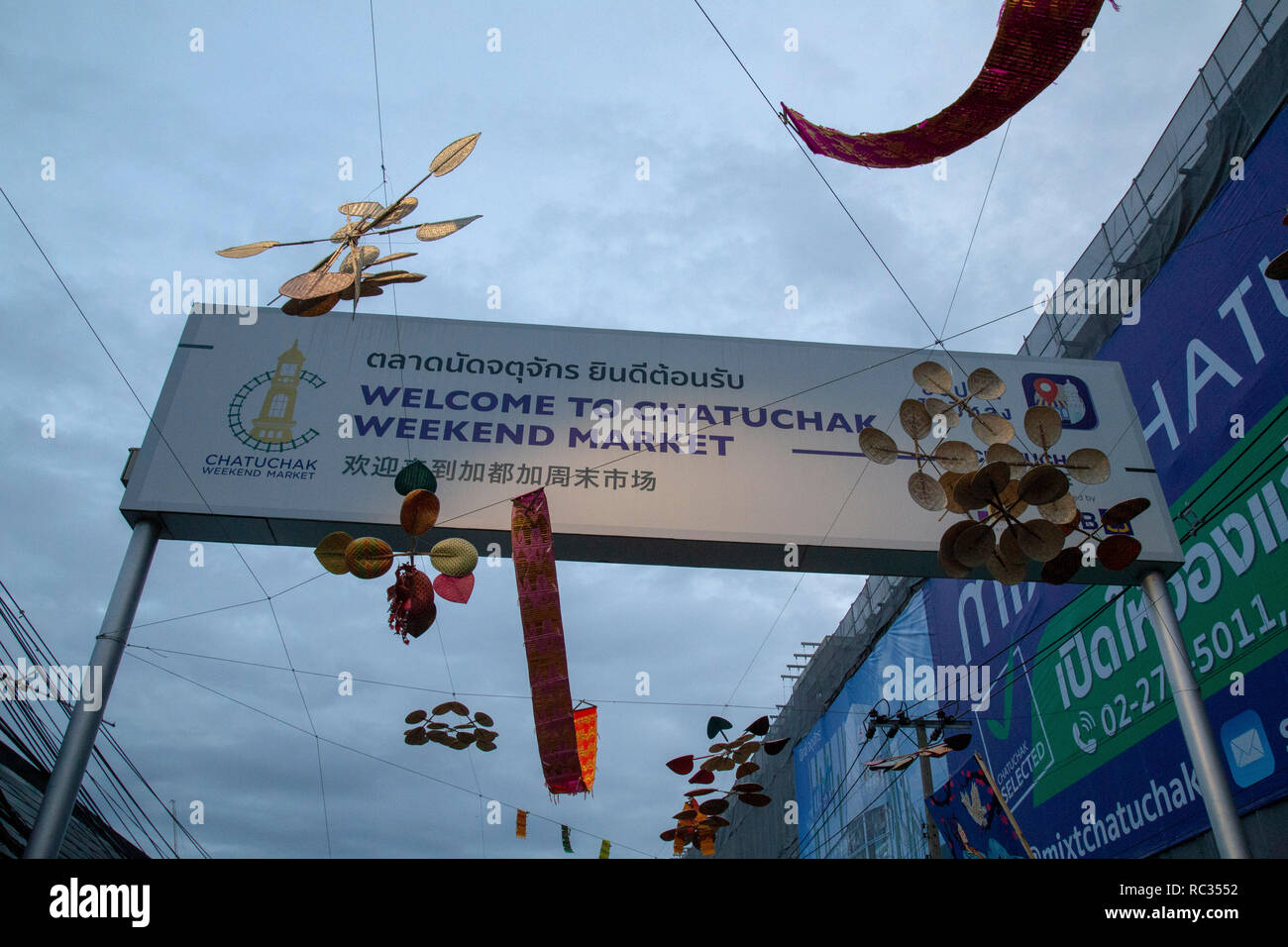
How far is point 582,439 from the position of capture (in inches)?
301

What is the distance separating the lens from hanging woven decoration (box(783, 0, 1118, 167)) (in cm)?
366

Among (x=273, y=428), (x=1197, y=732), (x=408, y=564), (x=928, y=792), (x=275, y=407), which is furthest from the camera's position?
(x=928, y=792)

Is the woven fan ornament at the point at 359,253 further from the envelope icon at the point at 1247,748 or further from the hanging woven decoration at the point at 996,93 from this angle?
the envelope icon at the point at 1247,748

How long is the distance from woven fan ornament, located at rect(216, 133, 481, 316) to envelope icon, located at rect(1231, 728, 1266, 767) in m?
8.75

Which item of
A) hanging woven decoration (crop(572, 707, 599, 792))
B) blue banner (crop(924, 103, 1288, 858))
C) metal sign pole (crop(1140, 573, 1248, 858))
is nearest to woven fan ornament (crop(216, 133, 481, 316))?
hanging woven decoration (crop(572, 707, 599, 792))

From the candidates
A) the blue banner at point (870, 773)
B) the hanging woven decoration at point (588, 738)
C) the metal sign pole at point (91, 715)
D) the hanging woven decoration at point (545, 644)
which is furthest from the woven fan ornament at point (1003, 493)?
the blue banner at point (870, 773)

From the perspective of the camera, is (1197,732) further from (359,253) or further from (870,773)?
(870,773)

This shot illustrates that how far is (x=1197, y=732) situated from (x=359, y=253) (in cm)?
687

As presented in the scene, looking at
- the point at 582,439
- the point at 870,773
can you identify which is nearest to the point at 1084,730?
the point at 870,773

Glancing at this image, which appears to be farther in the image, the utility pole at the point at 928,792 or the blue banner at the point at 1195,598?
the utility pole at the point at 928,792

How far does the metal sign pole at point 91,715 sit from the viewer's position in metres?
5.69

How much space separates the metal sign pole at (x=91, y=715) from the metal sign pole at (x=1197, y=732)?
7928 mm
